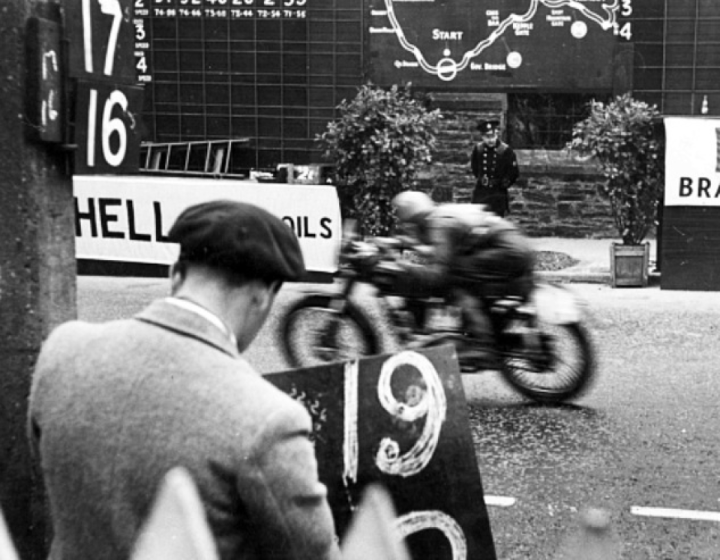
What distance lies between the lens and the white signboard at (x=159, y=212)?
1210cm

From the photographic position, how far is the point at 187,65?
16.8 m

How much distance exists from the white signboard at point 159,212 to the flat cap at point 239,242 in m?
9.62

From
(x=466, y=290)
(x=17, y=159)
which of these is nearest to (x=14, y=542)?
(x=17, y=159)

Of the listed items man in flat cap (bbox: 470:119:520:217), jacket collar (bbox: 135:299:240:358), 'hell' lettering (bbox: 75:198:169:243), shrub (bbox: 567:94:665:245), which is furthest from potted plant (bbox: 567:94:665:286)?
jacket collar (bbox: 135:299:240:358)

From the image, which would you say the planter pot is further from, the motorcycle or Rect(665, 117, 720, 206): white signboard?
the motorcycle

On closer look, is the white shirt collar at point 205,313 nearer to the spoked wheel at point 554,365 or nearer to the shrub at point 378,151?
the spoked wheel at point 554,365

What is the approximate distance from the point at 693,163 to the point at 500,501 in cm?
737

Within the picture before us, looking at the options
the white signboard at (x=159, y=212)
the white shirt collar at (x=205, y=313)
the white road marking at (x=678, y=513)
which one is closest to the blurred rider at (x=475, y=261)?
the white road marking at (x=678, y=513)

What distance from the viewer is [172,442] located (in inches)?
83.0

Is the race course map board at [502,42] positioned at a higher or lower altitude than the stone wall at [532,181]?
higher

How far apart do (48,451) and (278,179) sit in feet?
45.6

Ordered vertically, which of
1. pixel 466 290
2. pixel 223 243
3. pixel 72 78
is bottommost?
pixel 466 290

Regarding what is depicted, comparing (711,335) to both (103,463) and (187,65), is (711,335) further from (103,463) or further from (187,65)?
(187,65)

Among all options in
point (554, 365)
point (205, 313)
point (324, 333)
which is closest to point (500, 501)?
point (554, 365)
